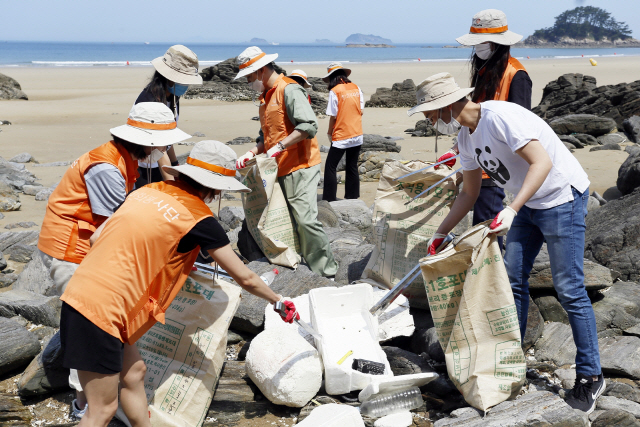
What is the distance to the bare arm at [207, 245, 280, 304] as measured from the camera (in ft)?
8.05

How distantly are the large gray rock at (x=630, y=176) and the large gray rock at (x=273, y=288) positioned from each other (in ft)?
13.6

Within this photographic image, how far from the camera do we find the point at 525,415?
2566 mm

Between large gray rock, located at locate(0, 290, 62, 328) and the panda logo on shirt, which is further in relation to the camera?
large gray rock, located at locate(0, 290, 62, 328)

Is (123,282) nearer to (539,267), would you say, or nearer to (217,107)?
(539,267)

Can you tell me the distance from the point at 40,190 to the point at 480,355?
6.93m

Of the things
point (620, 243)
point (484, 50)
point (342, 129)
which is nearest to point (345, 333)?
point (484, 50)

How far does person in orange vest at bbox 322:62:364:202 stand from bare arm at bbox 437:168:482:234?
3691 millimetres

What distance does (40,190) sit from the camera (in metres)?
7.84

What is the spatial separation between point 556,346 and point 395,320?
987mm

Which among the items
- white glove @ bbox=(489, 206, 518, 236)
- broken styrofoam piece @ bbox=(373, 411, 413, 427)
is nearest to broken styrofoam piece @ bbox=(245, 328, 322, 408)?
broken styrofoam piece @ bbox=(373, 411, 413, 427)

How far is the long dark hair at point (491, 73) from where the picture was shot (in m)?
3.58

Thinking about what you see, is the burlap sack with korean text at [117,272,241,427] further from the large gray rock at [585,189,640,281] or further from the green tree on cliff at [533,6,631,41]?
the green tree on cliff at [533,6,631,41]

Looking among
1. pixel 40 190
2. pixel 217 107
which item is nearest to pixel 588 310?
pixel 40 190

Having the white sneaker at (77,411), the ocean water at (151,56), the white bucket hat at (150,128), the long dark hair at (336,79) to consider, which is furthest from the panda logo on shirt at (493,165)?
the ocean water at (151,56)
